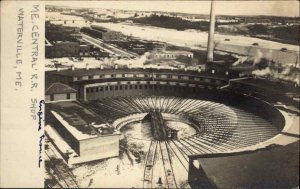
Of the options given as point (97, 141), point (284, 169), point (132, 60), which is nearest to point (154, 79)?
point (132, 60)

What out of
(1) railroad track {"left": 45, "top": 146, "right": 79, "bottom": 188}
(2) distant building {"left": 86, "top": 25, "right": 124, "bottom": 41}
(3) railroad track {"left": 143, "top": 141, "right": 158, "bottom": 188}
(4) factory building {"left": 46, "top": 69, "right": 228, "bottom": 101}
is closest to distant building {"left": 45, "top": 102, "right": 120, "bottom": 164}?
(1) railroad track {"left": 45, "top": 146, "right": 79, "bottom": 188}

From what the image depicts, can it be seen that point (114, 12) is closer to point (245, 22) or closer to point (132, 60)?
point (132, 60)

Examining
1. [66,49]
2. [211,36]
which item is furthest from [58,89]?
[211,36]

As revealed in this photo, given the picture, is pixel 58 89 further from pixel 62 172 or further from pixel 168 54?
pixel 168 54

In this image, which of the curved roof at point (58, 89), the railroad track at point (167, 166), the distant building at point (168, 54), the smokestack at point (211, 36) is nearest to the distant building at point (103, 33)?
the distant building at point (168, 54)

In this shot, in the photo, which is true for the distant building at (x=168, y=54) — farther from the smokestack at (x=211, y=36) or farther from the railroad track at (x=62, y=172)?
the railroad track at (x=62, y=172)
